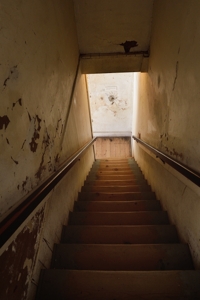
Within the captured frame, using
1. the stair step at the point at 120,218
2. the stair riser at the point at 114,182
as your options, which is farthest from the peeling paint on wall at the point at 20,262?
the stair riser at the point at 114,182

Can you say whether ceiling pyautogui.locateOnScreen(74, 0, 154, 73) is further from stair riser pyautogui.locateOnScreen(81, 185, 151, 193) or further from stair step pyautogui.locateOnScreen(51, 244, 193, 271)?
stair step pyautogui.locateOnScreen(51, 244, 193, 271)

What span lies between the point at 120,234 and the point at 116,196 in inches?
38.5

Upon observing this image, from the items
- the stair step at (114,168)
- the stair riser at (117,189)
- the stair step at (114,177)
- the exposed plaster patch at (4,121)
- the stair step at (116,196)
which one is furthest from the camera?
A: the stair step at (114,168)

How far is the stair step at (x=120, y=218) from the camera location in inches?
84.5

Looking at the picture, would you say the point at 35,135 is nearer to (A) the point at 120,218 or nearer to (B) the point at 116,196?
(A) the point at 120,218

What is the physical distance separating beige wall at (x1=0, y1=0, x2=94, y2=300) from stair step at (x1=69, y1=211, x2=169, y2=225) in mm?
370

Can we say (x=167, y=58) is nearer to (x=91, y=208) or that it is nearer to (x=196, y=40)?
(x=196, y=40)

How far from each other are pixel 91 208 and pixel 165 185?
1119 mm

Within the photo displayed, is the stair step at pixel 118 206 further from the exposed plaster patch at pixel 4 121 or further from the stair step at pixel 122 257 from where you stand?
the exposed plaster patch at pixel 4 121

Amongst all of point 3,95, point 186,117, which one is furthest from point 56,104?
point 186,117

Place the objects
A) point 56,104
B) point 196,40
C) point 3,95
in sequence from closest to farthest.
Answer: point 3,95
point 196,40
point 56,104

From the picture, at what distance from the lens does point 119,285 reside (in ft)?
Result: 4.25

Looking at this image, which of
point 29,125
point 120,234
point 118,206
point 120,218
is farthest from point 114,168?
point 29,125

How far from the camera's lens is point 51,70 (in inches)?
63.1
